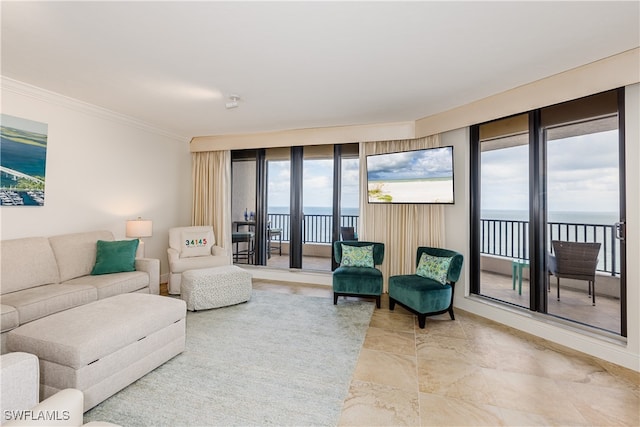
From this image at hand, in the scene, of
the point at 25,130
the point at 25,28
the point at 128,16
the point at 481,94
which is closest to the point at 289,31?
the point at 128,16

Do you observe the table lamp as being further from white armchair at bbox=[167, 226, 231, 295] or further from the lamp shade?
white armchair at bbox=[167, 226, 231, 295]

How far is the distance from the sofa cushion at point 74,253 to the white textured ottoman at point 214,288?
42.2 inches

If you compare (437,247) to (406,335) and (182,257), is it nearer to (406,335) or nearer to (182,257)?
(406,335)

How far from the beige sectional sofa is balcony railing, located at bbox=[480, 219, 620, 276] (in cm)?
447

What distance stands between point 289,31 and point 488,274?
4940 mm

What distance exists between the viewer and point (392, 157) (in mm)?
4145

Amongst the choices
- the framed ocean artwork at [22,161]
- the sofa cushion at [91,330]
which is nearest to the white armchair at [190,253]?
the framed ocean artwork at [22,161]

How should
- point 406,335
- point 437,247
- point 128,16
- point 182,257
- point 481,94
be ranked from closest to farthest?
point 128,16, point 406,335, point 481,94, point 437,247, point 182,257

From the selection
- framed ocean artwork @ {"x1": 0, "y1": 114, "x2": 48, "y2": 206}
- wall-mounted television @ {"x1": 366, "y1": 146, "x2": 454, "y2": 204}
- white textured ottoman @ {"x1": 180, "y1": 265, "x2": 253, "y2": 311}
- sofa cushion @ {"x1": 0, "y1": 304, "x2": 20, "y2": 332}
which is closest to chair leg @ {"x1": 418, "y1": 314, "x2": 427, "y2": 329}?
wall-mounted television @ {"x1": 366, "y1": 146, "x2": 454, "y2": 204}

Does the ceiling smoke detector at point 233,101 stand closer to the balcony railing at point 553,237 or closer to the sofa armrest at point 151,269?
the sofa armrest at point 151,269

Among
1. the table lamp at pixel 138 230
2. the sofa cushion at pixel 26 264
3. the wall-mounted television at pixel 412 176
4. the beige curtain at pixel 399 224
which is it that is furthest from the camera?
the beige curtain at pixel 399 224

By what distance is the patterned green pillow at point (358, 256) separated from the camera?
414 cm

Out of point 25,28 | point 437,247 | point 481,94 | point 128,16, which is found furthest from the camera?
point 437,247

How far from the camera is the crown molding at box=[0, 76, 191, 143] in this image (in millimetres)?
2990
